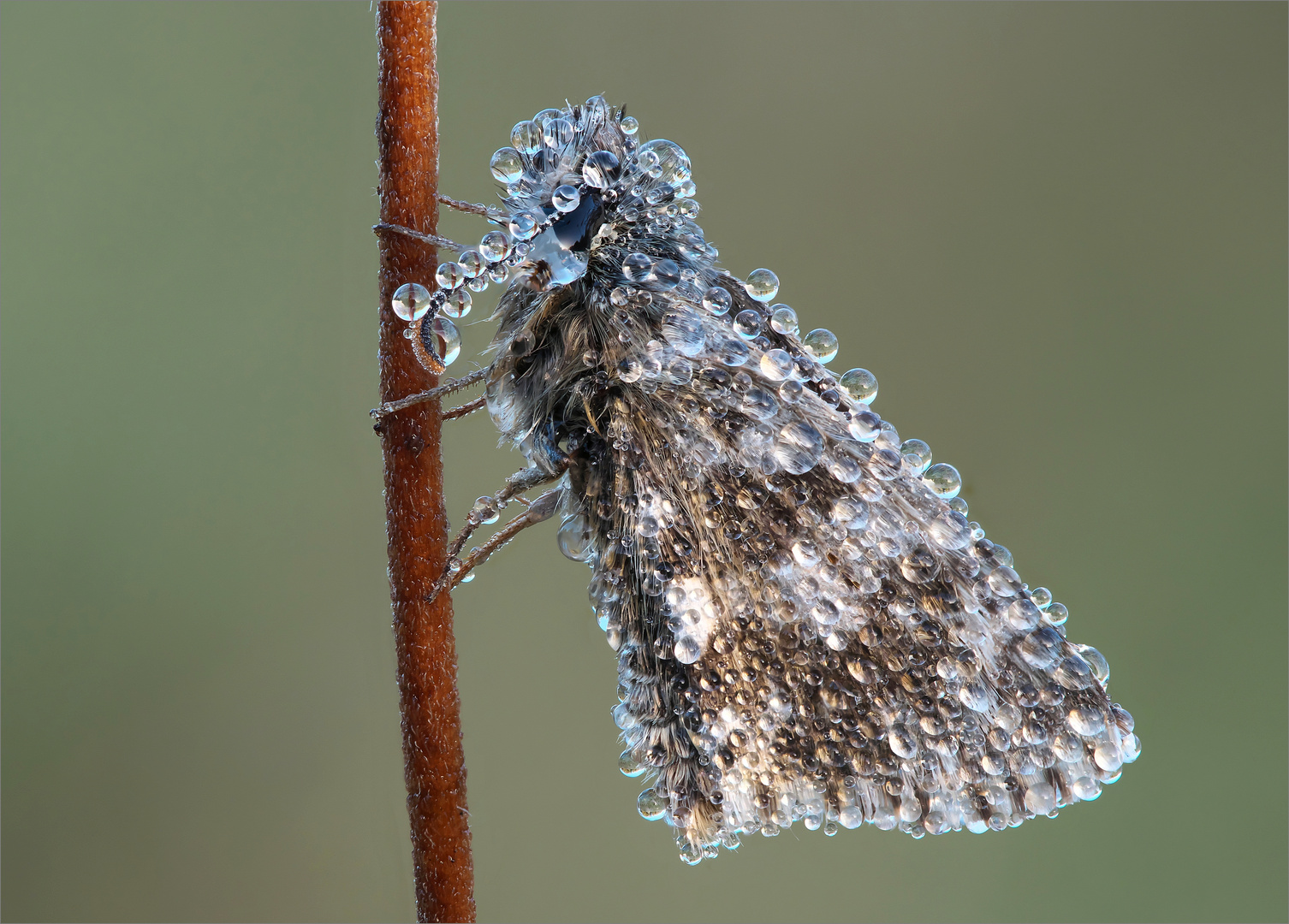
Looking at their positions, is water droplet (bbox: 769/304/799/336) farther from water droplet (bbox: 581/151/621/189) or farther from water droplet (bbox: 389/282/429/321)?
water droplet (bbox: 389/282/429/321)

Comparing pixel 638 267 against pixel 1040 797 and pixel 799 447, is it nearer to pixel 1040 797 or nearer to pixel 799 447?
pixel 799 447

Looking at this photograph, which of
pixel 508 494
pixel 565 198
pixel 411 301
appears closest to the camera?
pixel 411 301

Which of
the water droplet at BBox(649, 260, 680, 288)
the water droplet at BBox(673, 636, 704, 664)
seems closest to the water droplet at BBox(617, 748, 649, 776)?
the water droplet at BBox(673, 636, 704, 664)

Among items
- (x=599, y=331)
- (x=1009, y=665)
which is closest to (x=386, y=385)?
(x=599, y=331)

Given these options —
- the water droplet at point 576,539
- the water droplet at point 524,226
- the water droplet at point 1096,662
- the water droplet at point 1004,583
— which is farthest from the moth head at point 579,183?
the water droplet at point 1096,662

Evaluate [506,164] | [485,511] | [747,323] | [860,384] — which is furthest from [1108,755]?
[506,164]

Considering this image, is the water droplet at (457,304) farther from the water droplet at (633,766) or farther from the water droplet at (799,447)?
the water droplet at (633,766)
